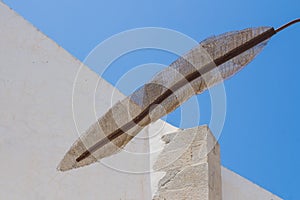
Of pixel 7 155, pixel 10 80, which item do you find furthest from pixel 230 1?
pixel 7 155

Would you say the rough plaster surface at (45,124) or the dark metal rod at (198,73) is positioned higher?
the rough plaster surface at (45,124)

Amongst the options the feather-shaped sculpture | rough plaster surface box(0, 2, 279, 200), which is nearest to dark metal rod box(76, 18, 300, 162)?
the feather-shaped sculpture

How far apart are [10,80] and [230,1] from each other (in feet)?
4.07

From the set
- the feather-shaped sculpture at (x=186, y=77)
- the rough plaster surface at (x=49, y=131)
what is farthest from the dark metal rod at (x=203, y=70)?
the rough plaster surface at (x=49, y=131)

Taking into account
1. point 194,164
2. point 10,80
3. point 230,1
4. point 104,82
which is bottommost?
→ point 194,164

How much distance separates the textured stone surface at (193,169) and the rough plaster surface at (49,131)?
0.05 feet

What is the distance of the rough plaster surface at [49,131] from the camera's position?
2.04 metres

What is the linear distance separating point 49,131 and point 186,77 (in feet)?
5.35

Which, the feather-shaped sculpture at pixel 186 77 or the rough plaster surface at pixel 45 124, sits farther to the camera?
the rough plaster surface at pixel 45 124

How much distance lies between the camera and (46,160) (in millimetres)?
2123

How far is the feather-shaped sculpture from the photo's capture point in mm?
698

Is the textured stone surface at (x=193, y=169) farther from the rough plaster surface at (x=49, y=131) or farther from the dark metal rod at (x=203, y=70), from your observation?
the dark metal rod at (x=203, y=70)

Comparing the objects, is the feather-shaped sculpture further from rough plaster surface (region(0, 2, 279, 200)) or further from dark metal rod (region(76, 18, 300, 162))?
rough plaster surface (region(0, 2, 279, 200))

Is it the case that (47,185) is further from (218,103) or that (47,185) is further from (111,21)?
(218,103)
